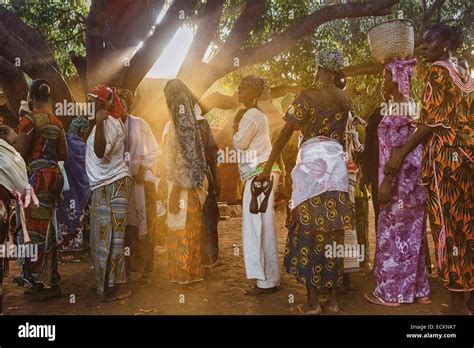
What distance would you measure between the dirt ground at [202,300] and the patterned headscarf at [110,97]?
1.78 meters

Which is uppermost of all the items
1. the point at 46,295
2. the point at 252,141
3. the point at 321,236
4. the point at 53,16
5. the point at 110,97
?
the point at 53,16

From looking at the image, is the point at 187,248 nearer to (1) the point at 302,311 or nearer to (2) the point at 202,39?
(1) the point at 302,311

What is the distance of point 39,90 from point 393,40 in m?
3.36

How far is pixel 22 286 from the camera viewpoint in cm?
557

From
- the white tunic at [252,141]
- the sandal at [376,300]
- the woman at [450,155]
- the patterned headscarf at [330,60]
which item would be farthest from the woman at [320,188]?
the white tunic at [252,141]

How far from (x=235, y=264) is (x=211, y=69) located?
3.04 meters

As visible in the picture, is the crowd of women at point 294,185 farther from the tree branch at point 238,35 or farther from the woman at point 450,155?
the tree branch at point 238,35

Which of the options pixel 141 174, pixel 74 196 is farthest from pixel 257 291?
pixel 74 196

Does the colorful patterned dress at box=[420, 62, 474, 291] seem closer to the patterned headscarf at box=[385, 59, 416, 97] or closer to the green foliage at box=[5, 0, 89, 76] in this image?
the patterned headscarf at box=[385, 59, 416, 97]

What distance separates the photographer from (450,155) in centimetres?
404

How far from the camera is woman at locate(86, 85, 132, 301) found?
4723 millimetres

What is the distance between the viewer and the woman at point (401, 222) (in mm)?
4445

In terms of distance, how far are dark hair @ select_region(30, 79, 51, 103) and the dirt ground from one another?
196 cm
